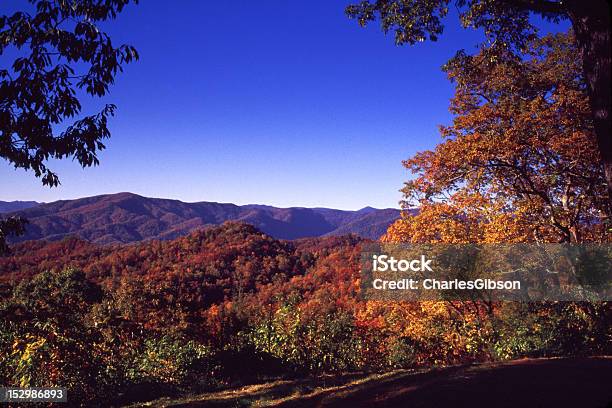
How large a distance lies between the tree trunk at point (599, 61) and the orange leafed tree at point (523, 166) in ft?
26.6

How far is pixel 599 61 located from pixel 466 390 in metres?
4.95

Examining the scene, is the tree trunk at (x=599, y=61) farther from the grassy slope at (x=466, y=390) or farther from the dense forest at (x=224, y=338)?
the dense forest at (x=224, y=338)

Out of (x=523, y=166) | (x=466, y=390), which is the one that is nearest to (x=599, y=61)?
(x=466, y=390)

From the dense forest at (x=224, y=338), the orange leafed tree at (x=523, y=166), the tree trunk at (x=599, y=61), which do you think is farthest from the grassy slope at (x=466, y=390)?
the orange leafed tree at (x=523, y=166)

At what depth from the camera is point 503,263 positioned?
12.7 metres

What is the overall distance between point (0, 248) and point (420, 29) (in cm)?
892

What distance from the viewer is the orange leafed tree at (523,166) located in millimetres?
12134

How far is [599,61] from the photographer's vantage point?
4219 mm

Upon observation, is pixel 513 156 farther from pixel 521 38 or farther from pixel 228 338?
pixel 228 338

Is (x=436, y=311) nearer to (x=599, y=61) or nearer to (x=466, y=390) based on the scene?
(x=466, y=390)

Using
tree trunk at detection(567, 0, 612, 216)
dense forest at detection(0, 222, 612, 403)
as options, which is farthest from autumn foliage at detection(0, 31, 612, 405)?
tree trunk at detection(567, 0, 612, 216)

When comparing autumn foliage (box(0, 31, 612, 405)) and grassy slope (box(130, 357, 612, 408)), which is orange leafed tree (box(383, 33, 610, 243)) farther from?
grassy slope (box(130, 357, 612, 408))

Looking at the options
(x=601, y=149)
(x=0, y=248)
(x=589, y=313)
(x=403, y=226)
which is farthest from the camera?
(x=403, y=226)

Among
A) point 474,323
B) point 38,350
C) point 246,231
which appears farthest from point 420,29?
point 246,231
